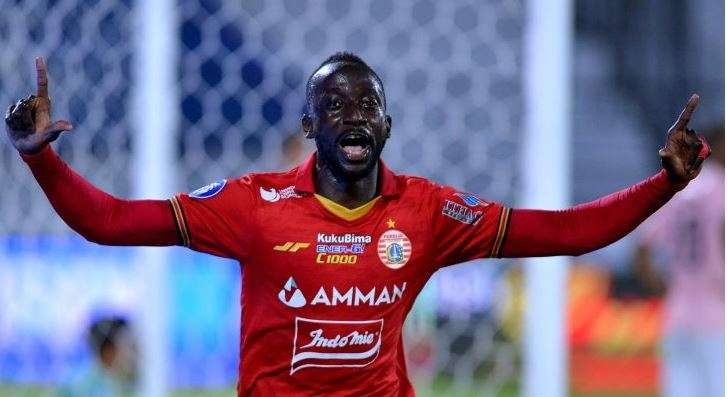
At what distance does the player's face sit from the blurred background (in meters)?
1.67

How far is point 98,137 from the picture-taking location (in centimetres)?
518

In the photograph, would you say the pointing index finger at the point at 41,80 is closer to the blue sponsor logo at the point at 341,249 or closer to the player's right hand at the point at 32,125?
the player's right hand at the point at 32,125

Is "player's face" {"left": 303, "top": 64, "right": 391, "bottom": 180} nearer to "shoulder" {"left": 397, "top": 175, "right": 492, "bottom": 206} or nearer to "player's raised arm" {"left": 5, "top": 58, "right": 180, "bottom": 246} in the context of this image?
"shoulder" {"left": 397, "top": 175, "right": 492, "bottom": 206}

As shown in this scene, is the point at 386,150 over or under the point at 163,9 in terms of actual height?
under

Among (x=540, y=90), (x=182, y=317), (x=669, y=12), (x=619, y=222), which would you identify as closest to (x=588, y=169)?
(x=669, y=12)

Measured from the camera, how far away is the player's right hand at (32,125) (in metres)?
3.03

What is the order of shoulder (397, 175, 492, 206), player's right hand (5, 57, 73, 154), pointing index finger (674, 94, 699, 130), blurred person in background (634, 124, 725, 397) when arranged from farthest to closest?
1. blurred person in background (634, 124, 725, 397)
2. shoulder (397, 175, 492, 206)
3. pointing index finger (674, 94, 699, 130)
4. player's right hand (5, 57, 73, 154)

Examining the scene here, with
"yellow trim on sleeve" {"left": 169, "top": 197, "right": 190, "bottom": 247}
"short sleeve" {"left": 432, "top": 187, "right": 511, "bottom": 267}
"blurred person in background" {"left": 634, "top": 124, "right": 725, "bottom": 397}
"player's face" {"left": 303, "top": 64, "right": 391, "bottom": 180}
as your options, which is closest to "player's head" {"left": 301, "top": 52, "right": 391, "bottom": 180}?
"player's face" {"left": 303, "top": 64, "right": 391, "bottom": 180}

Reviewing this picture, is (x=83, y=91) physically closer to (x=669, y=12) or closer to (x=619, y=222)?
(x=619, y=222)

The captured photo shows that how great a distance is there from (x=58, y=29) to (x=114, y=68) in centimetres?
24

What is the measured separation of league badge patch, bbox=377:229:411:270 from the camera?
334cm

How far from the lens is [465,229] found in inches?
135

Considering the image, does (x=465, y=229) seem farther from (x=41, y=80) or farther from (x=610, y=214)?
(x=41, y=80)

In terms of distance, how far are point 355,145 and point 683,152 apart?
0.75m
